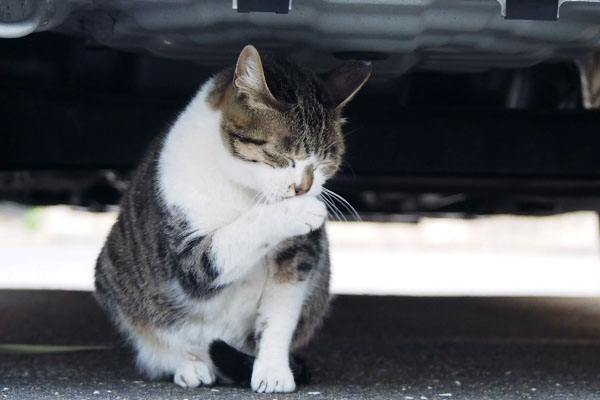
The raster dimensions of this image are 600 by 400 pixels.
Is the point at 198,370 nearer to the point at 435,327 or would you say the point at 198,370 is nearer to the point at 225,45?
the point at 225,45

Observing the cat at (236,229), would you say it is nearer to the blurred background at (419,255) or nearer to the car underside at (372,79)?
the car underside at (372,79)

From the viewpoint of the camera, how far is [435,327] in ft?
11.5

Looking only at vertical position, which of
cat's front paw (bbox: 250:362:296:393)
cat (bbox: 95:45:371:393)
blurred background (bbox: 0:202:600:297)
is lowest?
blurred background (bbox: 0:202:600:297)

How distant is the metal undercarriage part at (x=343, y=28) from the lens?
1.92 metres

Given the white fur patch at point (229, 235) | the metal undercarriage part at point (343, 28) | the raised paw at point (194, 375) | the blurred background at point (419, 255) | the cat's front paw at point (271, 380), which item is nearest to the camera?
the metal undercarriage part at point (343, 28)

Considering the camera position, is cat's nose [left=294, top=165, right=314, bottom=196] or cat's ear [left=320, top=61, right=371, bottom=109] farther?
cat's ear [left=320, top=61, right=371, bottom=109]

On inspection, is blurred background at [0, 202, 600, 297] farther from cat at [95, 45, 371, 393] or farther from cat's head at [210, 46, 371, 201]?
cat's head at [210, 46, 371, 201]

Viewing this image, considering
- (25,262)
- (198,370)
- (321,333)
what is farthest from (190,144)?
(25,262)

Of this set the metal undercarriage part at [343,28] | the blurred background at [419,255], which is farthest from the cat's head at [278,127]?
the blurred background at [419,255]

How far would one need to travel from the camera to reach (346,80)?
7.50 feet

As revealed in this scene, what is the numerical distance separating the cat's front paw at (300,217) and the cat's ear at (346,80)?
40 centimetres

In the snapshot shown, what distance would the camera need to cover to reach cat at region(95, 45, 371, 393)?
2086 millimetres

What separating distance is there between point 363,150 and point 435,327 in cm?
112

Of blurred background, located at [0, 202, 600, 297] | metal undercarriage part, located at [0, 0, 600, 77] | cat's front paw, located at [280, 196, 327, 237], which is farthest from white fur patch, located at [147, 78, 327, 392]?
blurred background, located at [0, 202, 600, 297]
